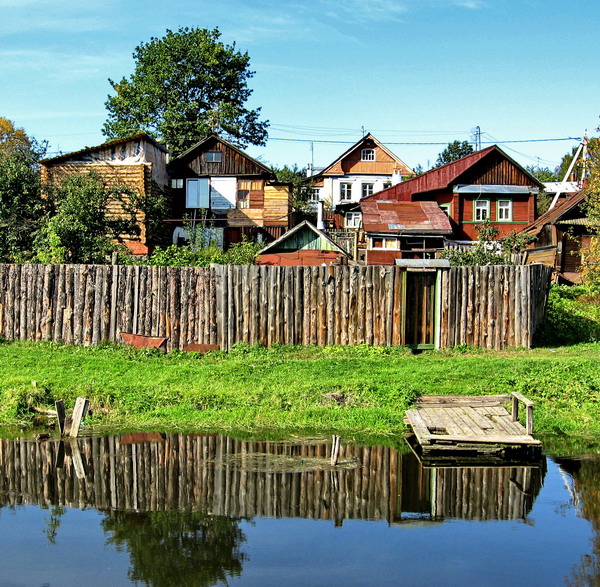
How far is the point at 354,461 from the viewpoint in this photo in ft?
35.8

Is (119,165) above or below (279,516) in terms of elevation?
above

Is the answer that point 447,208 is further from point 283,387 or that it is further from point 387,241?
point 283,387

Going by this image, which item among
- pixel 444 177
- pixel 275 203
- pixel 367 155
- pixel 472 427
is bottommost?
pixel 472 427

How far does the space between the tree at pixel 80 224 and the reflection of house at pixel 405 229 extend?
41.9ft

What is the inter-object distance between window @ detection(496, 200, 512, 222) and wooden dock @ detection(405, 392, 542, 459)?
3285 centimetres

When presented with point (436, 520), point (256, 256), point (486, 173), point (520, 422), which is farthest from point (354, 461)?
point (486, 173)

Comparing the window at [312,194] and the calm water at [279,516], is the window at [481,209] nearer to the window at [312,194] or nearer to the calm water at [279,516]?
the window at [312,194]

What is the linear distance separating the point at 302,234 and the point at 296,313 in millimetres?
16349

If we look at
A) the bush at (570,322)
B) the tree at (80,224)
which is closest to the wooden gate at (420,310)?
the bush at (570,322)

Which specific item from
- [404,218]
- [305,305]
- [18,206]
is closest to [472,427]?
[305,305]

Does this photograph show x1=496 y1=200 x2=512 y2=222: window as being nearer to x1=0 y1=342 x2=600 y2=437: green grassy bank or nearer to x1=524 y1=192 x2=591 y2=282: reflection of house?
x1=524 y1=192 x2=591 y2=282: reflection of house

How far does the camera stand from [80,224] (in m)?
23.9

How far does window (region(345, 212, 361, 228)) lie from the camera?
5050cm

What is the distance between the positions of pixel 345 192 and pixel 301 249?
30.5m
